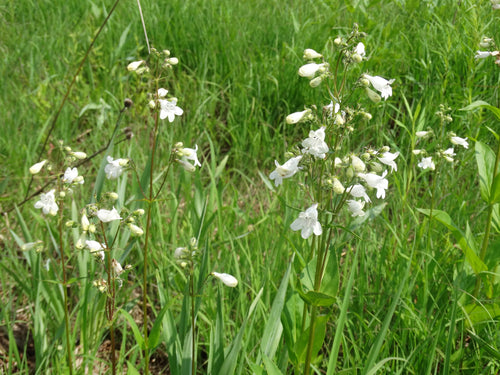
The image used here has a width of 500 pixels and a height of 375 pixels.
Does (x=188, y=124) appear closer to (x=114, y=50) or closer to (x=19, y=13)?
(x=114, y=50)

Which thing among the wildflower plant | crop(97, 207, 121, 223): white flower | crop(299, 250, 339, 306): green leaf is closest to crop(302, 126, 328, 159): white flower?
the wildflower plant

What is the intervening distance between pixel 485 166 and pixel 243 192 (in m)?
1.65

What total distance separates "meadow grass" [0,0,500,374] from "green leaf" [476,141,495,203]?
0.22 meters

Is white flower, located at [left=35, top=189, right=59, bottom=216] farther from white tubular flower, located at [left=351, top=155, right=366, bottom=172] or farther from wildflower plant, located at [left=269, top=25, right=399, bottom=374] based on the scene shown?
white tubular flower, located at [left=351, top=155, right=366, bottom=172]

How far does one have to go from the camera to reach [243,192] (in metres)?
3.56

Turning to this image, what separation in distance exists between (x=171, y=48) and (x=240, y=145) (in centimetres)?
148

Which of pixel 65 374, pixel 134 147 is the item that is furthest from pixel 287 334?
pixel 134 147

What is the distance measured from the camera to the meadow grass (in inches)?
→ 82.5

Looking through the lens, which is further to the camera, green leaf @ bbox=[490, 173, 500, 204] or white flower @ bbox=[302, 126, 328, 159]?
green leaf @ bbox=[490, 173, 500, 204]

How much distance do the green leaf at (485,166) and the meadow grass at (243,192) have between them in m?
0.22

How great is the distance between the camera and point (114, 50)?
4.52m

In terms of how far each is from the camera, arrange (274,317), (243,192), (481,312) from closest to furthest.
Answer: (274,317), (481,312), (243,192)

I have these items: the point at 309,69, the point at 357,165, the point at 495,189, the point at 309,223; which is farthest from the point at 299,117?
the point at 495,189

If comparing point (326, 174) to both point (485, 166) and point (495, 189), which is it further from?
point (485, 166)
